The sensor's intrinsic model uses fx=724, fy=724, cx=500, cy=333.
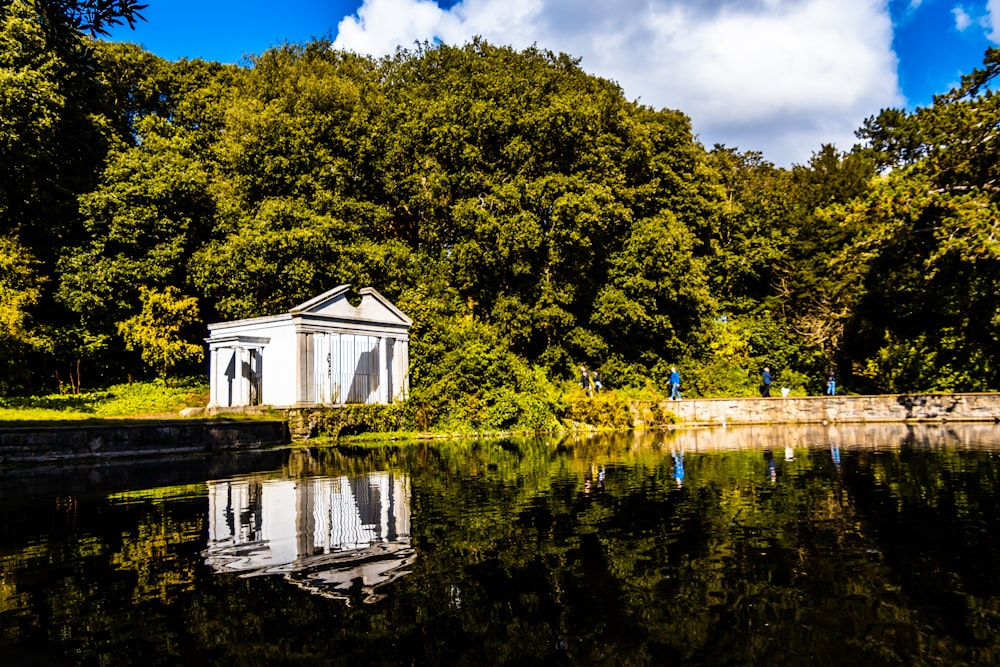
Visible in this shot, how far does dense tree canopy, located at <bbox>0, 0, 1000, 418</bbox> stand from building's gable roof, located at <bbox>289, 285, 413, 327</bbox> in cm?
236

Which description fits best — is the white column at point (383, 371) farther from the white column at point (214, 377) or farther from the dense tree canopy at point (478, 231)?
the white column at point (214, 377)

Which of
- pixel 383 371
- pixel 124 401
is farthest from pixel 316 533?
pixel 124 401

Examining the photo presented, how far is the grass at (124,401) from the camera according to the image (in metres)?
30.1

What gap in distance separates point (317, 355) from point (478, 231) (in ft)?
38.1

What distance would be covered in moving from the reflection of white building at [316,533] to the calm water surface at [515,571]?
0.04 meters

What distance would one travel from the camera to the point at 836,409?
A: 31.3 meters

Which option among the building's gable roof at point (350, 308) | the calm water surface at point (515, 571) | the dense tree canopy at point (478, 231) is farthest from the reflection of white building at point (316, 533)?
the dense tree canopy at point (478, 231)

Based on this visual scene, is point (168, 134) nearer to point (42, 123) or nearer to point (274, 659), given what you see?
point (42, 123)

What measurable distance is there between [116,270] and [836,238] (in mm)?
39411

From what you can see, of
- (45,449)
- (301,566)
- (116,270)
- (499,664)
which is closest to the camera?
(499,664)

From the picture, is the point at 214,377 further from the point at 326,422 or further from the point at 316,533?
the point at 316,533

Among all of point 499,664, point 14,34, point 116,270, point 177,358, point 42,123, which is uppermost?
point 14,34

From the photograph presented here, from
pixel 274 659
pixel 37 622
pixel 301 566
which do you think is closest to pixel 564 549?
pixel 301 566

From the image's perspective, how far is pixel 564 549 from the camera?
22.9ft
